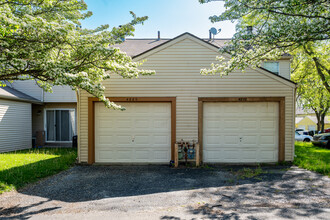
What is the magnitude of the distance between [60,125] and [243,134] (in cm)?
1143

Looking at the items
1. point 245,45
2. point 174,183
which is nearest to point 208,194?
point 174,183

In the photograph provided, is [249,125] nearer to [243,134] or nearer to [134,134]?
[243,134]

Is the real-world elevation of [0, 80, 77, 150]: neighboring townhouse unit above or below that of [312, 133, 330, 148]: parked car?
above

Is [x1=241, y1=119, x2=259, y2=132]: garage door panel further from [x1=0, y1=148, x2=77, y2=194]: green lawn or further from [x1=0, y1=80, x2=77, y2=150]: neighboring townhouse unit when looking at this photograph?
[x1=0, y1=80, x2=77, y2=150]: neighboring townhouse unit

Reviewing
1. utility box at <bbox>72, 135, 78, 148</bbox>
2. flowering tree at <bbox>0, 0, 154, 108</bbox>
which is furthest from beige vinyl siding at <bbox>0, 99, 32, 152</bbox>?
flowering tree at <bbox>0, 0, 154, 108</bbox>

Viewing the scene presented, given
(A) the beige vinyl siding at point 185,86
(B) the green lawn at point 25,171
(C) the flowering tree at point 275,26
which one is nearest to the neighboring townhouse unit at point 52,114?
(B) the green lawn at point 25,171

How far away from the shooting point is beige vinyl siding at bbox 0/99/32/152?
462 inches

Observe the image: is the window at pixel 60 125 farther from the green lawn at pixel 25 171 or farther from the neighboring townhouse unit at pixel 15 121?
the green lawn at pixel 25 171

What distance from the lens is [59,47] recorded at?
18.9 ft

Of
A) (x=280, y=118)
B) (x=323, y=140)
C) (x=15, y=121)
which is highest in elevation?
(x=280, y=118)

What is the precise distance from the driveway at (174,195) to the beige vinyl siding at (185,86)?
192 centimetres

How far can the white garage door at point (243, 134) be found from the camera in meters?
8.30

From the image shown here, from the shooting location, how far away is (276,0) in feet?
19.1

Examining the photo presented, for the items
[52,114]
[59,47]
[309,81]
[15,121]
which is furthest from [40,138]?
[309,81]
